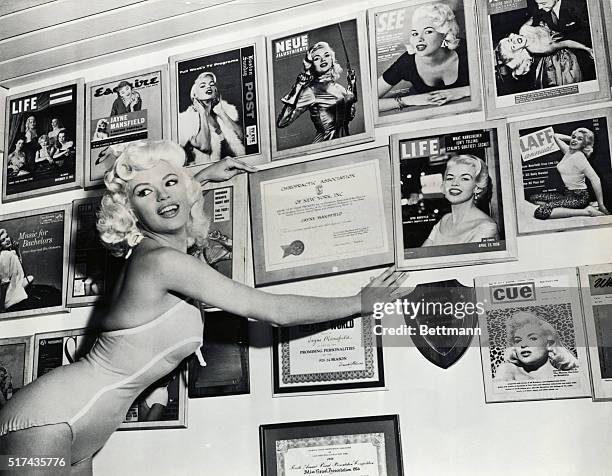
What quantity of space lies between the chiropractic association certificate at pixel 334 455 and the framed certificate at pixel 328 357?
0.10 metres

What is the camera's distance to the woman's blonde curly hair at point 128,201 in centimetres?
160

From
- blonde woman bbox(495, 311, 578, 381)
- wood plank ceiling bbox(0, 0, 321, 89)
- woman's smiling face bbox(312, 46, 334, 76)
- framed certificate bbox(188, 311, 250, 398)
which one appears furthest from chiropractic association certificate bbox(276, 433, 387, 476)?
wood plank ceiling bbox(0, 0, 321, 89)

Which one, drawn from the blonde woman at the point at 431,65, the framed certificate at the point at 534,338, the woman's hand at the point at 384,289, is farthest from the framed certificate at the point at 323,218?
the framed certificate at the point at 534,338

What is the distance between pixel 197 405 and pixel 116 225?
1.38 feet

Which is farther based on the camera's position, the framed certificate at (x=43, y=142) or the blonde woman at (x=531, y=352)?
the framed certificate at (x=43, y=142)

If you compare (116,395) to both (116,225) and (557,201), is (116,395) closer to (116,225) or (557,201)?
(116,225)

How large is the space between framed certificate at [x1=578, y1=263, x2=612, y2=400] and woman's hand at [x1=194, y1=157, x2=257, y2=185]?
29.0 inches

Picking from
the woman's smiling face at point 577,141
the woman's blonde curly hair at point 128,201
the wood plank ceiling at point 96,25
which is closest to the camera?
the woman's smiling face at point 577,141

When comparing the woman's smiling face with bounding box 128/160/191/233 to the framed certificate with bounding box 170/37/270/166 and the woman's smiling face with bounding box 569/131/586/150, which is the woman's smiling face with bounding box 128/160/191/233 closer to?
the framed certificate with bounding box 170/37/270/166

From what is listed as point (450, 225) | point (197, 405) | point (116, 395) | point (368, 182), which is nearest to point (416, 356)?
point (450, 225)

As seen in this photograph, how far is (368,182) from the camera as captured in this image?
152 centimetres

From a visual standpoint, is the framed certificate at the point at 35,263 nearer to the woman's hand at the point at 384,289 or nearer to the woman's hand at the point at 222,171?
the woman's hand at the point at 222,171

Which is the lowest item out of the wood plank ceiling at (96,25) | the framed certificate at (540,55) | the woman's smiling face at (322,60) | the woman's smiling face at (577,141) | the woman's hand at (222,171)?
the woman's smiling face at (577,141)

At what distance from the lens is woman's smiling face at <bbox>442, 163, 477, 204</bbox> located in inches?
56.9
